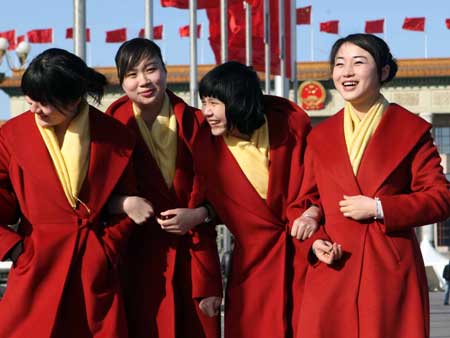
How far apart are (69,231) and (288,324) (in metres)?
1.15

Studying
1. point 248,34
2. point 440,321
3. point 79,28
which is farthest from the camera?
point 248,34

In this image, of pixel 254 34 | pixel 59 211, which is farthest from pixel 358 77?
pixel 254 34

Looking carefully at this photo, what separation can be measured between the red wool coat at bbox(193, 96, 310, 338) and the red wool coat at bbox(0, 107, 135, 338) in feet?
1.56

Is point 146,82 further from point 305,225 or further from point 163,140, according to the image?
point 305,225

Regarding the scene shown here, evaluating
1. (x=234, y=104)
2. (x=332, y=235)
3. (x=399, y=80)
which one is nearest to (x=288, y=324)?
(x=332, y=235)

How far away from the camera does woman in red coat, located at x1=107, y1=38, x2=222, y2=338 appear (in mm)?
5742

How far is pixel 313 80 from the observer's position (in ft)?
189

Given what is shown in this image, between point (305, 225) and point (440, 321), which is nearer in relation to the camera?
point (305, 225)

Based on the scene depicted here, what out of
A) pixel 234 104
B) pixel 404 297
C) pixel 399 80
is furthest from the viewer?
pixel 399 80

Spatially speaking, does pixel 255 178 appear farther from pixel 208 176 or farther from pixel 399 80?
pixel 399 80

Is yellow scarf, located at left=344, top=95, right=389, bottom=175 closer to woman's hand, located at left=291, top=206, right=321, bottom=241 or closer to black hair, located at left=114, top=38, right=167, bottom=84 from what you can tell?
woman's hand, located at left=291, top=206, right=321, bottom=241

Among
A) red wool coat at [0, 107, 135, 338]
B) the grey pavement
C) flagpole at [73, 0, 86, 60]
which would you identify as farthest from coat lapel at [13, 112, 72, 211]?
the grey pavement

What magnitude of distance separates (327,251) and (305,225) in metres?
0.17

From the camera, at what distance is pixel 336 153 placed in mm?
5379
